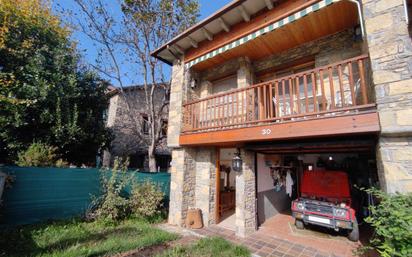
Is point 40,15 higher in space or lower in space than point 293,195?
higher

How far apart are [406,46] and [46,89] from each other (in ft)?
39.7

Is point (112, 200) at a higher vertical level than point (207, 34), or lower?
lower

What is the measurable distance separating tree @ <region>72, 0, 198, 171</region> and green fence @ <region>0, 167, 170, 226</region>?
466 cm

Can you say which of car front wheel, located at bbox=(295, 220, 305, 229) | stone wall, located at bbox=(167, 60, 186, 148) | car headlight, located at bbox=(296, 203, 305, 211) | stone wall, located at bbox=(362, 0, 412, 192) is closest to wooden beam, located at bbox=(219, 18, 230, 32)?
stone wall, located at bbox=(167, 60, 186, 148)

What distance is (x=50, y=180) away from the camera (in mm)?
6781

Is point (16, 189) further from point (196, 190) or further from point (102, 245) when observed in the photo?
point (196, 190)

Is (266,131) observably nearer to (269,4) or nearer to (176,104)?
(269,4)

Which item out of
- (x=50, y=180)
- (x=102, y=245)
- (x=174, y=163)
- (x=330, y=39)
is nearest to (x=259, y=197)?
(x=174, y=163)

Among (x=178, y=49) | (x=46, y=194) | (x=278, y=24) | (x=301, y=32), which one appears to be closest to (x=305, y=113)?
(x=278, y=24)

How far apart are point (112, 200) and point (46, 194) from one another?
2100 mm

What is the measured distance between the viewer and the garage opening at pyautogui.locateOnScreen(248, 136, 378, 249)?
19.5 ft

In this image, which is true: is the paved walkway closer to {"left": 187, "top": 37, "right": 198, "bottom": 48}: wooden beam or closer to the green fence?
the green fence

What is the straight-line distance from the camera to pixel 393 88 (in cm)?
357

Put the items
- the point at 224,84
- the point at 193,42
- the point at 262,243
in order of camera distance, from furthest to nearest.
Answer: the point at 224,84
the point at 193,42
the point at 262,243
